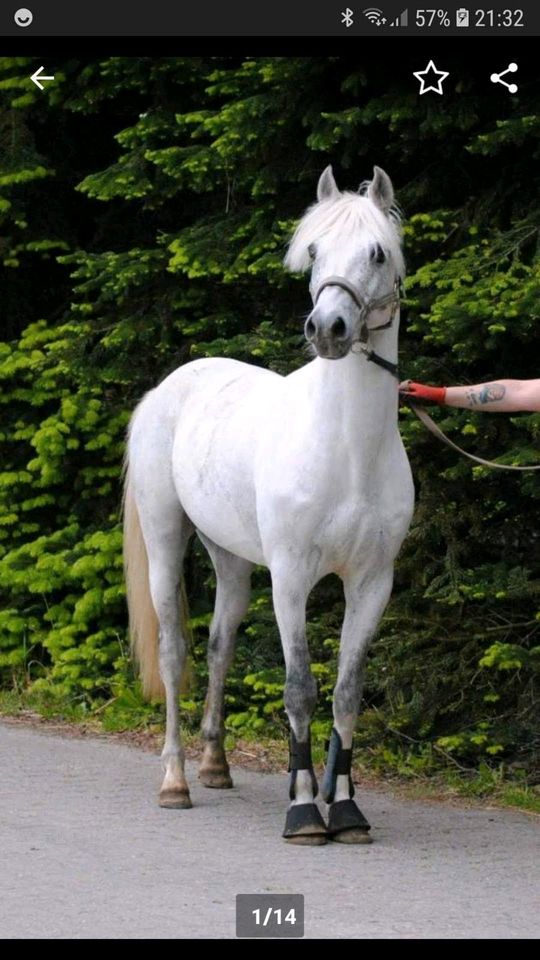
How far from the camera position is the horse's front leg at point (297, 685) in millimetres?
5602

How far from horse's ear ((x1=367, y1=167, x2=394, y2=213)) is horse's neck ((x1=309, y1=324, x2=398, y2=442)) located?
441 millimetres

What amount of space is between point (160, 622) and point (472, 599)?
140cm

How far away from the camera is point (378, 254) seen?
206 inches

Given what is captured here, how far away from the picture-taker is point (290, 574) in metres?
5.61

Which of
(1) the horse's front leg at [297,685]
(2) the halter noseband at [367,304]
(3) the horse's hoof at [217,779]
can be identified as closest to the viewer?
(2) the halter noseband at [367,304]

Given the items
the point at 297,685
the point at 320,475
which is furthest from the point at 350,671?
the point at 320,475

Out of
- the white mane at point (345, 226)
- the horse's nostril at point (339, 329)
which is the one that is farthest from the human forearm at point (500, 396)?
the horse's nostril at point (339, 329)

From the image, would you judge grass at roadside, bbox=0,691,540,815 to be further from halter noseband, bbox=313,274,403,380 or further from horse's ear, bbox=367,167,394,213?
horse's ear, bbox=367,167,394,213

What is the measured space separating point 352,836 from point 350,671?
0.62 meters

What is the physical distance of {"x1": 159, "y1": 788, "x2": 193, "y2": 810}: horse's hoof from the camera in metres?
6.23

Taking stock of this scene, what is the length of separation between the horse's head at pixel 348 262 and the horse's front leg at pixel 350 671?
→ 3.23 feet
